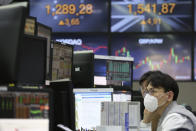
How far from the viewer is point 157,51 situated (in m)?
5.17

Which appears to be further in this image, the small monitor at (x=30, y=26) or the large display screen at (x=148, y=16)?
the large display screen at (x=148, y=16)

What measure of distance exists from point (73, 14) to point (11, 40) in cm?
391

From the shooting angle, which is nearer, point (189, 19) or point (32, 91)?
point (32, 91)

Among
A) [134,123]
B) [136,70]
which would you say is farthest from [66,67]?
[136,70]

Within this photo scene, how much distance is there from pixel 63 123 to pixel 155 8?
372 cm

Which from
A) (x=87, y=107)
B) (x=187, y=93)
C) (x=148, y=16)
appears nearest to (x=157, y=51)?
(x=148, y=16)

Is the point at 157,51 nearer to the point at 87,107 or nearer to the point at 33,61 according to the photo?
the point at 87,107

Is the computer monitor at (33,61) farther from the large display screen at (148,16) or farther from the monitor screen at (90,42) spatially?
the large display screen at (148,16)

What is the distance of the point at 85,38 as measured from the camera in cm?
526

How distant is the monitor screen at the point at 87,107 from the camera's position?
A: 2551 millimetres

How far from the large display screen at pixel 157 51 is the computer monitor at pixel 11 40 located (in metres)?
3.74

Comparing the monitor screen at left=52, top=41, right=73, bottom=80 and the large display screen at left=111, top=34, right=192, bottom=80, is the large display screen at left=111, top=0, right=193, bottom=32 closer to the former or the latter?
the large display screen at left=111, top=34, right=192, bottom=80

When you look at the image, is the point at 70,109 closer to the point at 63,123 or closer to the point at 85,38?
the point at 63,123

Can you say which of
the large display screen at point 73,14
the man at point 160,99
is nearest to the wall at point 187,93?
the large display screen at point 73,14
